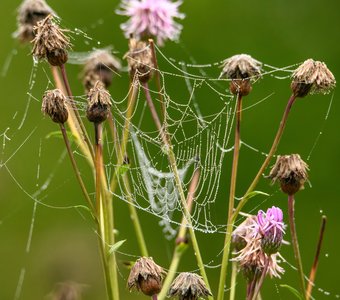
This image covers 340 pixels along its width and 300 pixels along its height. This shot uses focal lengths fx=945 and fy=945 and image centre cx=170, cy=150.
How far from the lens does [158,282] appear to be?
0.95 metres

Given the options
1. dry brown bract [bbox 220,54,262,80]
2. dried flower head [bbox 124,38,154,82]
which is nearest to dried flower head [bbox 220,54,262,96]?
dry brown bract [bbox 220,54,262,80]

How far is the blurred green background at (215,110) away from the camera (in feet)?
8.08

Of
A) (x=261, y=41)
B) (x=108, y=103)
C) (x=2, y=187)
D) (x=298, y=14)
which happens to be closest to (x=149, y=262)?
(x=108, y=103)

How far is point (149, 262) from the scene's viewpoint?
0.95 meters

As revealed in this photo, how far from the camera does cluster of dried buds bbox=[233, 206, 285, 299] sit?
96cm

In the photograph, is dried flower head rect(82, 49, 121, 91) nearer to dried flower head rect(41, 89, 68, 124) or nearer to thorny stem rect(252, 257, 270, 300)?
dried flower head rect(41, 89, 68, 124)

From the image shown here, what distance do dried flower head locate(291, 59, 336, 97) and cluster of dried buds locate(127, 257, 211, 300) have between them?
0.24m

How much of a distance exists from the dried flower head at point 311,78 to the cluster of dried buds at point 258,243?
0.48 feet

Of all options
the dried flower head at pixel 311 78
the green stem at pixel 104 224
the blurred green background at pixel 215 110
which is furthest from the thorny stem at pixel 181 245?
the blurred green background at pixel 215 110

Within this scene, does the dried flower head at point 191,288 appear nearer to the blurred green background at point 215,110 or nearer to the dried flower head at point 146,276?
the dried flower head at point 146,276

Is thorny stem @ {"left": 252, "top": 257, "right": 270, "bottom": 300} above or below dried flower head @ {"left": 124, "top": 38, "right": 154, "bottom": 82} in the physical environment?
below

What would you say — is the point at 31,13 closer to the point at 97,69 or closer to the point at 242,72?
the point at 97,69

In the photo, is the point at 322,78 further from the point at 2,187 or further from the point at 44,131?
the point at 44,131

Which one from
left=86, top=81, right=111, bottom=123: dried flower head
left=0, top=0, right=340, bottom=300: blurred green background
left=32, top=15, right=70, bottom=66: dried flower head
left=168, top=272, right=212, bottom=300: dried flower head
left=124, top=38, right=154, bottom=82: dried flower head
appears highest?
left=0, top=0, right=340, bottom=300: blurred green background
